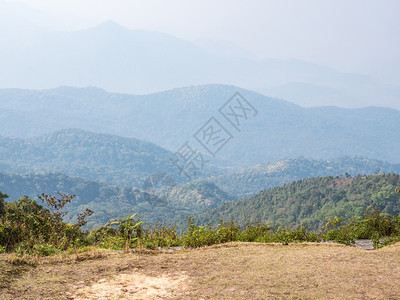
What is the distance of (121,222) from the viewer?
1091cm

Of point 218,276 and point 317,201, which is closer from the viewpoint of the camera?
point 218,276

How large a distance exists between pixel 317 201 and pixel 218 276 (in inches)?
4693

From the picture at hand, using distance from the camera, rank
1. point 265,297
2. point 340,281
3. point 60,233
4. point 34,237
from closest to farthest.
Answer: point 265,297, point 340,281, point 34,237, point 60,233

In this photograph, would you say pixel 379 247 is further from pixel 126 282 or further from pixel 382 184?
pixel 382 184

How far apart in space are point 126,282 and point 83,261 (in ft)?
6.97

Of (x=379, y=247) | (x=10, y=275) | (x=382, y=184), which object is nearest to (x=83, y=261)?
(x=10, y=275)

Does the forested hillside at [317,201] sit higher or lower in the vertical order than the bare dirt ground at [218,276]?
lower

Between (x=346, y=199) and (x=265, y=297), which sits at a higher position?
(x=265, y=297)

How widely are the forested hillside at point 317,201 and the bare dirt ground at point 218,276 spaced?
282 ft

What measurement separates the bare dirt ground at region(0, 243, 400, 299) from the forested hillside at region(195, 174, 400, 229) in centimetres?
8588

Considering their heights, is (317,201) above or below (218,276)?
below

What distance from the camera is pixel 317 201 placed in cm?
11950

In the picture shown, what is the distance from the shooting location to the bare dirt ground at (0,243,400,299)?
673cm

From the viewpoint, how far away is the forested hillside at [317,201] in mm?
100062
